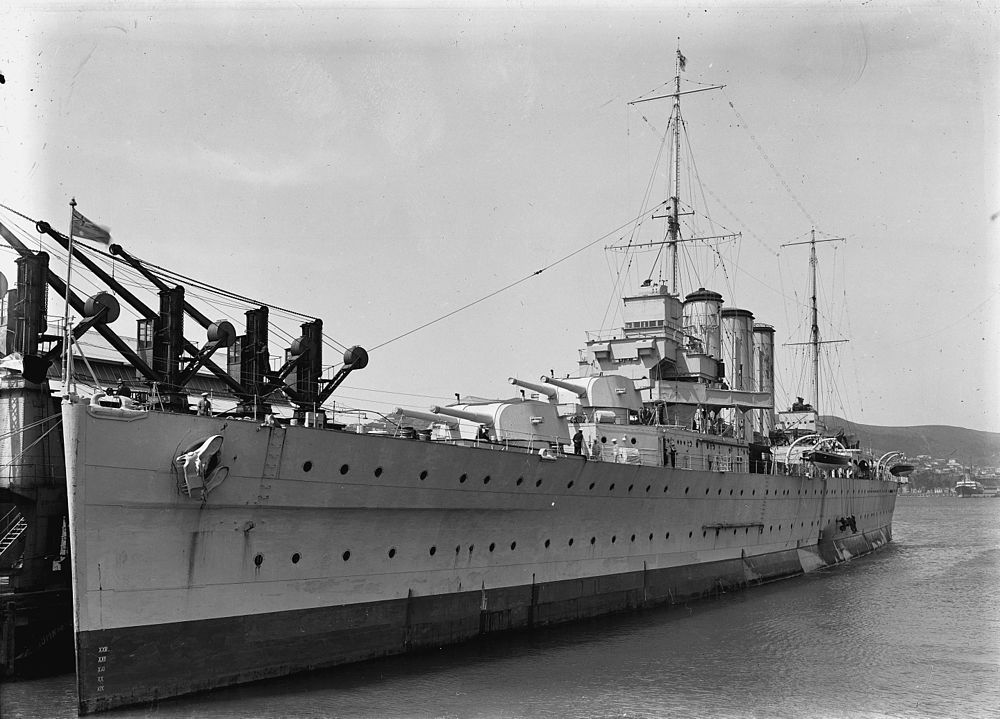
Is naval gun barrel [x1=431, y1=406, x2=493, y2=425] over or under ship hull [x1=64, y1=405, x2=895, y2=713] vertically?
over

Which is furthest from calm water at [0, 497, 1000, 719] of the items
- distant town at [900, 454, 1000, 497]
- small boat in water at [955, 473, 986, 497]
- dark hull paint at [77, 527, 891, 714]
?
small boat in water at [955, 473, 986, 497]

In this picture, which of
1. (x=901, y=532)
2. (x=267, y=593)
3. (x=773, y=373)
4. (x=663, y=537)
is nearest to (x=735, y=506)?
(x=663, y=537)

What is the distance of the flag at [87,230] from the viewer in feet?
39.5

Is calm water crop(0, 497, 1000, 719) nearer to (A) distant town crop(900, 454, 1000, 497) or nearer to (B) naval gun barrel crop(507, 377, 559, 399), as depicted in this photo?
(B) naval gun barrel crop(507, 377, 559, 399)

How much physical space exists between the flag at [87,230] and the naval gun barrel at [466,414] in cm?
922

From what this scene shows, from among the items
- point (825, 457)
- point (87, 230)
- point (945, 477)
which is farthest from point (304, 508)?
point (945, 477)

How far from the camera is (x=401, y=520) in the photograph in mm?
15109

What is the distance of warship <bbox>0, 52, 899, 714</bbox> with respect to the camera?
11867 mm

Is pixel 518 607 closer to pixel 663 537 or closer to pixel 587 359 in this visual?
pixel 663 537

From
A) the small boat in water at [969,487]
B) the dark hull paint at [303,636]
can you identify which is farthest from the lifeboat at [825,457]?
the small boat in water at [969,487]

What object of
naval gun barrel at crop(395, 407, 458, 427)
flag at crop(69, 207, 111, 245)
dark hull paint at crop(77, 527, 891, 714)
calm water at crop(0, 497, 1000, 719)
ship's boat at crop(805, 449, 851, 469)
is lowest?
calm water at crop(0, 497, 1000, 719)

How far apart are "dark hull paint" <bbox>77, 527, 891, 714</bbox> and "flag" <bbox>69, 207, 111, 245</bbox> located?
562cm

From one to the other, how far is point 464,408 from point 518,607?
5544 mm

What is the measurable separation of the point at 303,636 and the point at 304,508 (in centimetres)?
209
